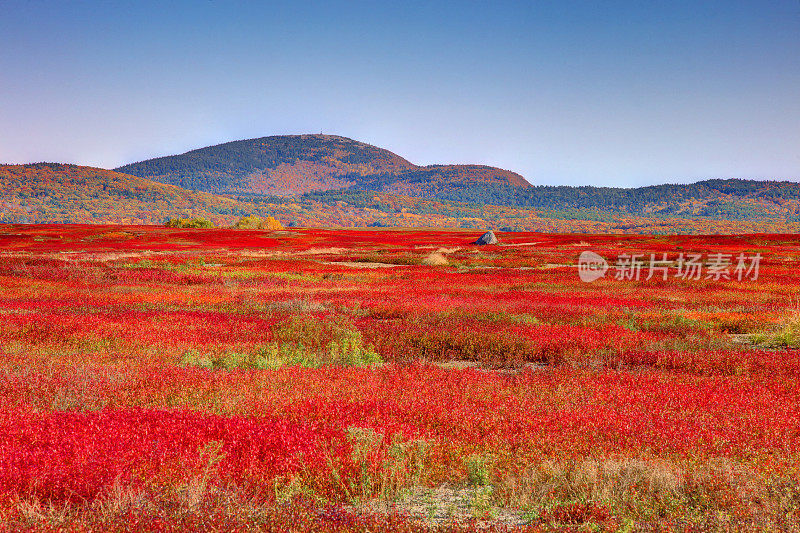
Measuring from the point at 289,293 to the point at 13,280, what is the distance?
447 inches

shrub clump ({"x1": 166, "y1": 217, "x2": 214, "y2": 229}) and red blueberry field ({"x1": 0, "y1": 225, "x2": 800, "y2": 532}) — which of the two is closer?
red blueberry field ({"x1": 0, "y1": 225, "x2": 800, "y2": 532})

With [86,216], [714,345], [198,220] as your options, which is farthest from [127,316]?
[86,216]

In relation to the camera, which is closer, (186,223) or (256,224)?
(186,223)

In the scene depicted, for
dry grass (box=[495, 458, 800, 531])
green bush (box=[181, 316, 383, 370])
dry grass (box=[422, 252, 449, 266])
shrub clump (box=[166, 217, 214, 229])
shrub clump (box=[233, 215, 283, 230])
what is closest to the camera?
dry grass (box=[495, 458, 800, 531])

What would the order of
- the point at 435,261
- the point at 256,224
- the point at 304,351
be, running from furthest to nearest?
1. the point at 256,224
2. the point at 435,261
3. the point at 304,351

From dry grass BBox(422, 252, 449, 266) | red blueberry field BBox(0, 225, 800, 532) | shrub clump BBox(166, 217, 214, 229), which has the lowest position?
dry grass BBox(422, 252, 449, 266)

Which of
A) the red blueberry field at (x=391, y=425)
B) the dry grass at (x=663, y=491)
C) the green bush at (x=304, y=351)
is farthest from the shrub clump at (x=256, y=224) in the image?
the dry grass at (x=663, y=491)

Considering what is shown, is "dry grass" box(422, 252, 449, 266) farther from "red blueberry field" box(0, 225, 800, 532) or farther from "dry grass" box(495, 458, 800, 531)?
"dry grass" box(495, 458, 800, 531)

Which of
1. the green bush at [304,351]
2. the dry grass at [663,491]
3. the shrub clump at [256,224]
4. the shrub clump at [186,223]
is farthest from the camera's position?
the shrub clump at [256,224]

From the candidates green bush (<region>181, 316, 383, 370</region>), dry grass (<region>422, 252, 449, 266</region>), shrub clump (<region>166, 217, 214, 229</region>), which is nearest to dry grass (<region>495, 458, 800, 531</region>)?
green bush (<region>181, 316, 383, 370</region>)

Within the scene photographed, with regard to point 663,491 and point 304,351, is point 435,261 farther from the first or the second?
point 663,491

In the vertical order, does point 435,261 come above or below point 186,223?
below

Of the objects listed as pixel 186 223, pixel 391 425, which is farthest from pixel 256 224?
pixel 391 425

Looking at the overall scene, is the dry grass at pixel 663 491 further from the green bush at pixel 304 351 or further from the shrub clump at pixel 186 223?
the shrub clump at pixel 186 223
